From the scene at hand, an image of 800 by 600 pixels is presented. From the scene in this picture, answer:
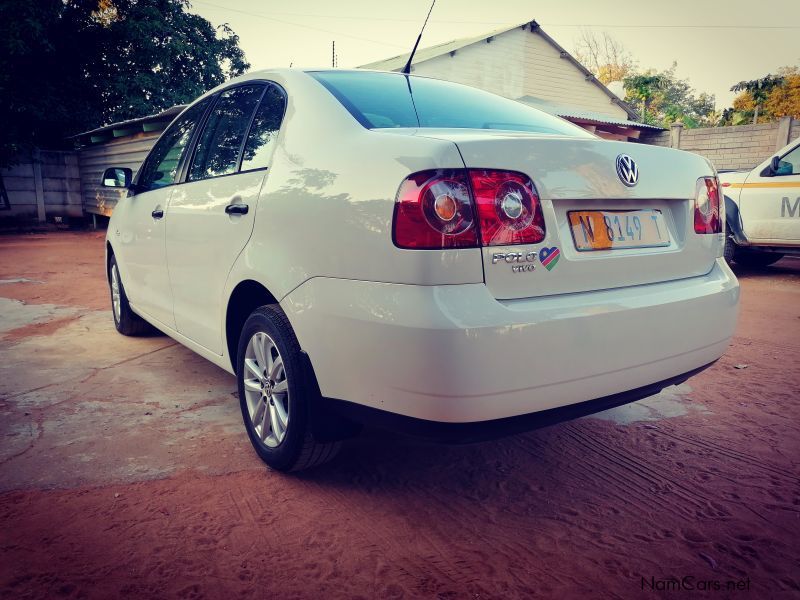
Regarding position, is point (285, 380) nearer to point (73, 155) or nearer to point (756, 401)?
point (756, 401)

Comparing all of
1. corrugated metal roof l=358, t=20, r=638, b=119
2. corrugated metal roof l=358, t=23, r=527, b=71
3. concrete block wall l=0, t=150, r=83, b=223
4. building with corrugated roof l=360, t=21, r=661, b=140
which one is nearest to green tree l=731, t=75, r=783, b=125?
building with corrugated roof l=360, t=21, r=661, b=140

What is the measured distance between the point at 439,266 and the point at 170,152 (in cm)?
266

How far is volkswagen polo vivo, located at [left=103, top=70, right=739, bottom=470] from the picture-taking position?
180cm

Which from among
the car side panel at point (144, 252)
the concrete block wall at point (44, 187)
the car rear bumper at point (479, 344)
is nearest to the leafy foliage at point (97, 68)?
the concrete block wall at point (44, 187)

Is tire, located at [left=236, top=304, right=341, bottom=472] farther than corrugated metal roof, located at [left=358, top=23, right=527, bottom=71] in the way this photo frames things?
No

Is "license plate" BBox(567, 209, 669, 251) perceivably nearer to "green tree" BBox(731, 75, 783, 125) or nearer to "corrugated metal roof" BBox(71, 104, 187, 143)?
"corrugated metal roof" BBox(71, 104, 187, 143)

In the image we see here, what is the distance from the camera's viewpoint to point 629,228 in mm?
2170

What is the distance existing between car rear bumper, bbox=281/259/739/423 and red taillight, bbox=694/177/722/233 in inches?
15.4

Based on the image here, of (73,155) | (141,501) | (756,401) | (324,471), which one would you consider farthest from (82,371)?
(73,155)

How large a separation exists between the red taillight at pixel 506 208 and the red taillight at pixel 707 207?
0.91 m

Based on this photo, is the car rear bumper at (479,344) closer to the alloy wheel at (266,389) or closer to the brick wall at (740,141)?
the alloy wheel at (266,389)

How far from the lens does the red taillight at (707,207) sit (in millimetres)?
2420

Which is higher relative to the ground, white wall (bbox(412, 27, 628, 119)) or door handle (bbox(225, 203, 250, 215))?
white wall (bbox(412, 27, 628, 119))

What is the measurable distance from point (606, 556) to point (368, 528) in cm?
80
